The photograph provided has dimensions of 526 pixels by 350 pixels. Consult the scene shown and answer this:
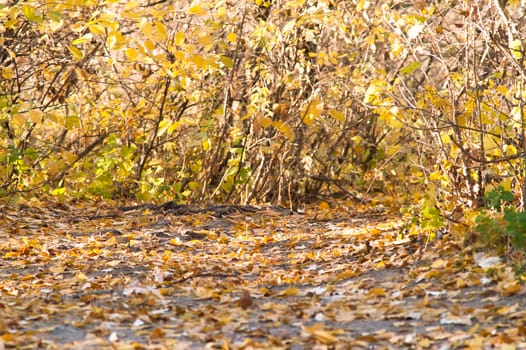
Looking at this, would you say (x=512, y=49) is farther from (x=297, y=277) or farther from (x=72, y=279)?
(x=72, y=279)

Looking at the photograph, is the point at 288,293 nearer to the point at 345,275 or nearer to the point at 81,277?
the point at 345,275

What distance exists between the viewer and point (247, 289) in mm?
5277

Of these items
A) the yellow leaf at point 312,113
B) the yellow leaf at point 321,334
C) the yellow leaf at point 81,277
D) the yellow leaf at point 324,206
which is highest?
the yellow leaf at point 312,113

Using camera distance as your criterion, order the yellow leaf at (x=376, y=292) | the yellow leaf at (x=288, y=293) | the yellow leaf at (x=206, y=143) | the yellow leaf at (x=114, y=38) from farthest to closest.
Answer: the yellow leaf at (x=206, y=143)
the yellow leaf at (x=114, y=38)
the yellow leaf at (x=288, y=293)
the yellow leaf at (x=376, y=292)

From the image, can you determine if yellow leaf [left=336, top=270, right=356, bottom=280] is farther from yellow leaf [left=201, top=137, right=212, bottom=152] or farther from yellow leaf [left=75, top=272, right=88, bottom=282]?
yellow leaf [left=201, top=137, right=212, bottom=152]

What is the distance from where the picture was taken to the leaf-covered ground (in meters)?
4.07

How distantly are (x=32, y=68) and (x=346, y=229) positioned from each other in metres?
3.71

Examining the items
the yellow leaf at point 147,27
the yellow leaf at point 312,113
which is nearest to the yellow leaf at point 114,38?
the yellow leaf at point 147,27

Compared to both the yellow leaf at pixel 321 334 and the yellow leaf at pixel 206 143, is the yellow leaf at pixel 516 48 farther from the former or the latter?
the yellow leaf at pixel 206 143

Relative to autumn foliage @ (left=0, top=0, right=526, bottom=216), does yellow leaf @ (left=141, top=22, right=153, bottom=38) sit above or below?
above

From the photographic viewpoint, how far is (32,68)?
8.84m

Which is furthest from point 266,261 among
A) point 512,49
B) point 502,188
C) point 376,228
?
point 512,49

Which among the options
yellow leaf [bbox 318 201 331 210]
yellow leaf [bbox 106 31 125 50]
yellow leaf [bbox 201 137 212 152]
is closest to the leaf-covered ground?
Answer: yellow leaf [bbox 201 137 212 152]

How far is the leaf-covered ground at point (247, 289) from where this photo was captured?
4066 mm
